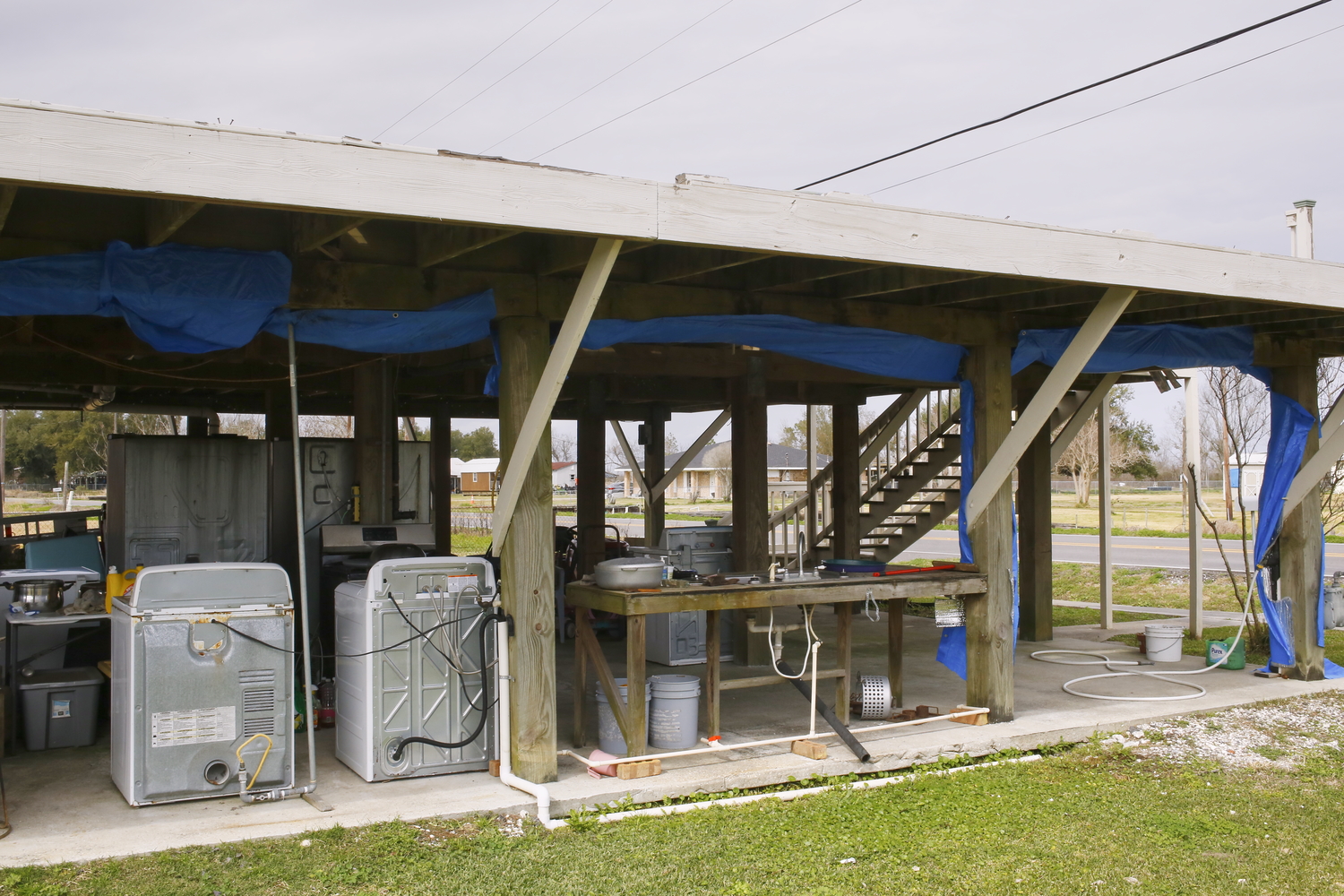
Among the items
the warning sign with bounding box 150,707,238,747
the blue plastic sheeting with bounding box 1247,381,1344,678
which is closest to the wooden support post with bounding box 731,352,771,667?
the blue plastic sheeting with bounding box 1247,381,1344,678

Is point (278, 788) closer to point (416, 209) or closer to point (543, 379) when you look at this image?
point (543, 379)

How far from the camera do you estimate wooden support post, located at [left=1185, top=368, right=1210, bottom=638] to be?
36.5ft

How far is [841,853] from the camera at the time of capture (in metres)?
4.89

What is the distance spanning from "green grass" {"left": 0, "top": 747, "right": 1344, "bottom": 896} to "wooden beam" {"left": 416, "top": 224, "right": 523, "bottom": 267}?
2.65m

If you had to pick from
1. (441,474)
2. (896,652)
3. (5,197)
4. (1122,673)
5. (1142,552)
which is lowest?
(1142,552)

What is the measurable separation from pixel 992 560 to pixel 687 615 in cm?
342

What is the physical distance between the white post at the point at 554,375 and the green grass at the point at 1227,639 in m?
7.22

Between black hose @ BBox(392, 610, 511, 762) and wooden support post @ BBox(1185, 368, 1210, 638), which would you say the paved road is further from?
black hose @ BBox(392, 610, 511, 762)

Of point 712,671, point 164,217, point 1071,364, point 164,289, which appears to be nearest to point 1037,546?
point 1071,364

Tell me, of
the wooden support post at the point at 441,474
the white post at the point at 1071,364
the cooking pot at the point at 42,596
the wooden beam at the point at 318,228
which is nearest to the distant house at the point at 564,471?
the wooden support post at the point at 441,474

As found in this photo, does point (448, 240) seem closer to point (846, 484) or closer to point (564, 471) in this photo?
point (846, 484)

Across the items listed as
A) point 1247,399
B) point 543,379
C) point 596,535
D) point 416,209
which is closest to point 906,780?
point 543,379

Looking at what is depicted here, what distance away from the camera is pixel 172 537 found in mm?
10531

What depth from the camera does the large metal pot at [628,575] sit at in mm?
6363
